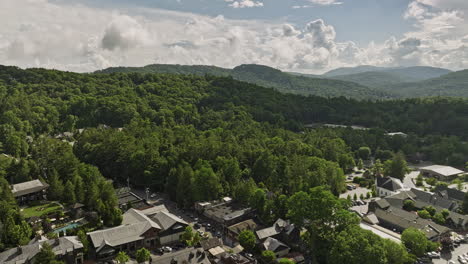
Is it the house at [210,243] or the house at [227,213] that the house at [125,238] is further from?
the house at [227,213]

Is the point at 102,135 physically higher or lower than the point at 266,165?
higher

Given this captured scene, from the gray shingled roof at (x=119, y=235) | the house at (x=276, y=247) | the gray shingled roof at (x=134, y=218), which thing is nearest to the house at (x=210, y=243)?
the house at (x=276, y=247)

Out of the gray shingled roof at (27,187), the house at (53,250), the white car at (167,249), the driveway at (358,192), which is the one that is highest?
the gray shingled roof at (27,187)

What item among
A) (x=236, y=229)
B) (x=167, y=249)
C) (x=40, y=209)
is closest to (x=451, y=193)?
(x=236, y=229)

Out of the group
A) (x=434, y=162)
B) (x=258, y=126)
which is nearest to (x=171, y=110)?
(x=258, y=126)

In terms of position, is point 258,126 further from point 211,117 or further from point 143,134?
point 143,134

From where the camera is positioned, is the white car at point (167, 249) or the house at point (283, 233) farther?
the house at point (283, 233)

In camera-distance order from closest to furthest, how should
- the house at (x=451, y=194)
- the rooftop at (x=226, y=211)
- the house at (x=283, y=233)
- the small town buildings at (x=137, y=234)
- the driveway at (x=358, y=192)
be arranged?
1. the small town buildings at (x=137, y=234)
2. the house at (x=283, y=233)
3. the rooftop at (x=226, y=211)
4. the house at (x=451, y=194)
5. the driveway at (x=358, y=192)
